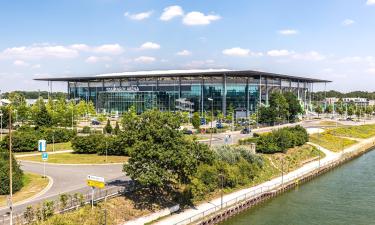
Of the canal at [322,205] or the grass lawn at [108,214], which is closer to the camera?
the grass lawn at [108,214]

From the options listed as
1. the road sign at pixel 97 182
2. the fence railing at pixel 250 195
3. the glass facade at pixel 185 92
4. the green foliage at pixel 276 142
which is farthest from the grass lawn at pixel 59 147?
the glass facade at pixel 185 92

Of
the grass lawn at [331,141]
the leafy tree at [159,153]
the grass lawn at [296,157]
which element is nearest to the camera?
the leafy tree at [159,153]

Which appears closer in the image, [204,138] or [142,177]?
[142,177]

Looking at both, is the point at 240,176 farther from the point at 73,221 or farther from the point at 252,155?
the point at 73,221

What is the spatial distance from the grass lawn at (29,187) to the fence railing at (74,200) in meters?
3.54

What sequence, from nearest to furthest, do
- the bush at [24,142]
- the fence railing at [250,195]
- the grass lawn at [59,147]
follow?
the fence railing at [250,195] < the bush at [24,142] < the grass lawn at [59,147]

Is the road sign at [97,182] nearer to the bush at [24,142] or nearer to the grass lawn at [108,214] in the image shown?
the grass lawn at [108,214]

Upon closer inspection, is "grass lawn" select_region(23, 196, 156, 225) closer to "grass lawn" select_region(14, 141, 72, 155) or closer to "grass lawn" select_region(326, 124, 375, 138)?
"grass lawn" select_region(14, 141, 72, 155)

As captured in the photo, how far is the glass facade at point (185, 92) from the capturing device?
14950 centimetres

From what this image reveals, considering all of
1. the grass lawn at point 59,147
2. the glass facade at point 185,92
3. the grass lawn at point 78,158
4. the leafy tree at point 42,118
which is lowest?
the grass lawn at point 78,158

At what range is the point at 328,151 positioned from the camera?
95500 millimetres

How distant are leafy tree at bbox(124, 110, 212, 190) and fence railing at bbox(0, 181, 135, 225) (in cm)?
272

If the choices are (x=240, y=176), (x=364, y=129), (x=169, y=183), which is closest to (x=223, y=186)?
(x=240, y=176)

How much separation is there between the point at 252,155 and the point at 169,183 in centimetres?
2070
